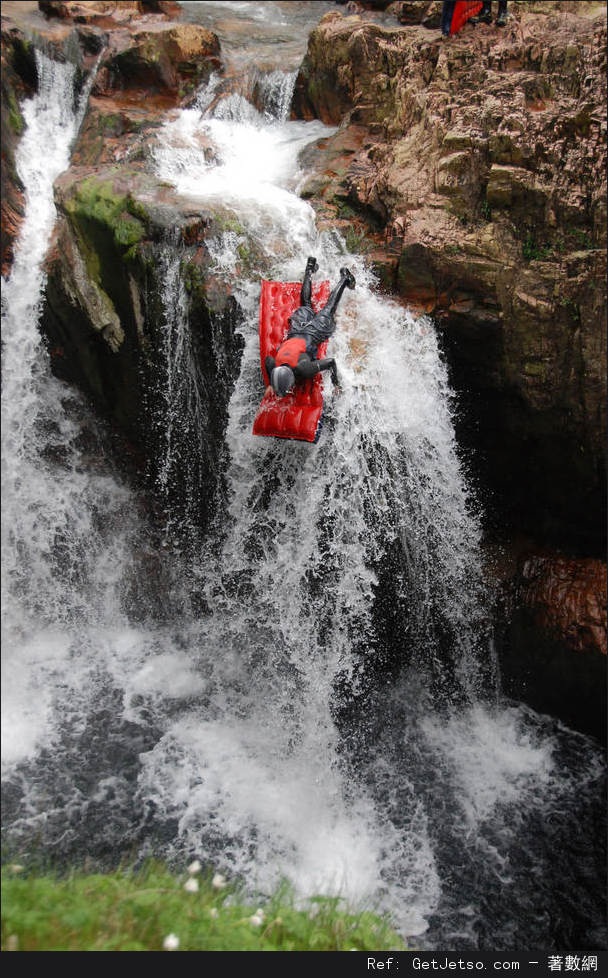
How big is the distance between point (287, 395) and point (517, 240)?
2.81 m

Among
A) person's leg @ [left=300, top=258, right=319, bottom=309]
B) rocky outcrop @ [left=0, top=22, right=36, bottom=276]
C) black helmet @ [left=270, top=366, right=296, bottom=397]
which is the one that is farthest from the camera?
rocky outcrop @ [left=0, top=22, right=36, bottom=276]

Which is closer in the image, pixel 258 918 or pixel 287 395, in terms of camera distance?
pixel 258 918

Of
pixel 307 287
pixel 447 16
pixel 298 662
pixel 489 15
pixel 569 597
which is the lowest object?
pixel 298 662

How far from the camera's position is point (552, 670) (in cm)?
591

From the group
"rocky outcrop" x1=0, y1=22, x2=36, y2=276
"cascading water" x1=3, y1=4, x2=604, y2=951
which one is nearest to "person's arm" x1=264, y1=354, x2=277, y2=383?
"cascading water" x1=3, y1=4, x2=604, y2=951

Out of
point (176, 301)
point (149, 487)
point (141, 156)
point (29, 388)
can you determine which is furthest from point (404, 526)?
point (141, 156)

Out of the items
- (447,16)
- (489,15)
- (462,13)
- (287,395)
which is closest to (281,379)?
(287,395)

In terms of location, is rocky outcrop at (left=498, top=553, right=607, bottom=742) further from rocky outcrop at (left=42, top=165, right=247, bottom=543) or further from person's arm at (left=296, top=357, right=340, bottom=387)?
rocky outcrop at (left=42, top=165, right=247, bottom=543)

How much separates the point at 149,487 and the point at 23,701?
2.35m

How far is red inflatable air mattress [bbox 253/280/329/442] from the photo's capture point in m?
5.03

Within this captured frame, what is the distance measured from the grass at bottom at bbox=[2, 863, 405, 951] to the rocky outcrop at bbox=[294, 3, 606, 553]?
13.4ft

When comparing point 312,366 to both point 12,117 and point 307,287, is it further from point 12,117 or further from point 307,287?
point 12,117

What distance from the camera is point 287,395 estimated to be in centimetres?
516

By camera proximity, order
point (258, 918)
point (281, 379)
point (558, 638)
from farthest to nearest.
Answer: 1. point (558, 638)
2. point (281, 379)
3. point (258, 918)
